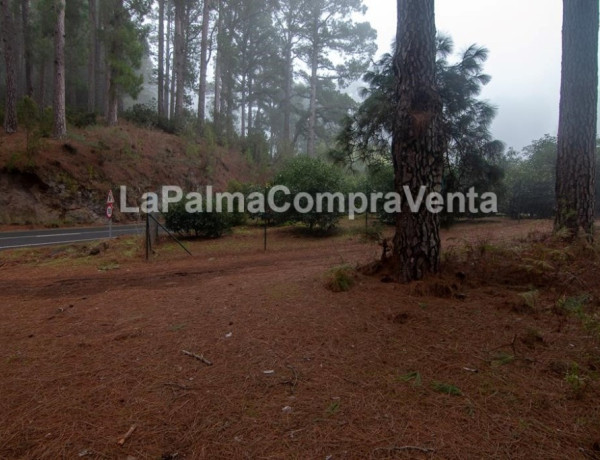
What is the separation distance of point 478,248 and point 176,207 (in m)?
9.77

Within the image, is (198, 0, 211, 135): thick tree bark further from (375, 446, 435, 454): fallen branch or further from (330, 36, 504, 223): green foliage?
(375, 446, 435, 454): fallen branch

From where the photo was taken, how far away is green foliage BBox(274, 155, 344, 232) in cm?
1299

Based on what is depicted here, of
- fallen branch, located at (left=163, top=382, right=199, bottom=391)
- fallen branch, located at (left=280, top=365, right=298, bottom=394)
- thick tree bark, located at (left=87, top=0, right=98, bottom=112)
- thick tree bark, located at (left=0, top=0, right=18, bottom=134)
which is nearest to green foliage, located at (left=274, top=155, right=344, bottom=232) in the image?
fallen branch, located at (left=280, top=365, right=298, bottom=394)

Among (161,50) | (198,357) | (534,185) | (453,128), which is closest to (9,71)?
(161,50)

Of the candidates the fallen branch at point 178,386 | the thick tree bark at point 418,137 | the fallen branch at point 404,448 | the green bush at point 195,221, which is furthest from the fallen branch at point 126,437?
the green bush at point 195,221

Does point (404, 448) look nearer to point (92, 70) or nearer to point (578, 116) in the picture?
point (578, 116)

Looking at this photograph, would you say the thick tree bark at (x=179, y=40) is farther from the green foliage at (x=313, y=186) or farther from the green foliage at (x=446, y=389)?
the green foliage at (x=446, y=389)

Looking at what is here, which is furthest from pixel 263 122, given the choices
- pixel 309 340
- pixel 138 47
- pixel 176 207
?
pixel 309 340

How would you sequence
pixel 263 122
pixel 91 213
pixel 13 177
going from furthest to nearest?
pixel 263 122 → pixel 91 213 → pixel 13 177

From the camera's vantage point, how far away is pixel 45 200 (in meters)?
16.9

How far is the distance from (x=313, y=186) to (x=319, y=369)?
10.8 meters

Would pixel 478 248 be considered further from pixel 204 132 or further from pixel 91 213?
pixel 204 132

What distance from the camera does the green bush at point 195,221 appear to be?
12008 millimetres

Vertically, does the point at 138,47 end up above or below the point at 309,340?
above
